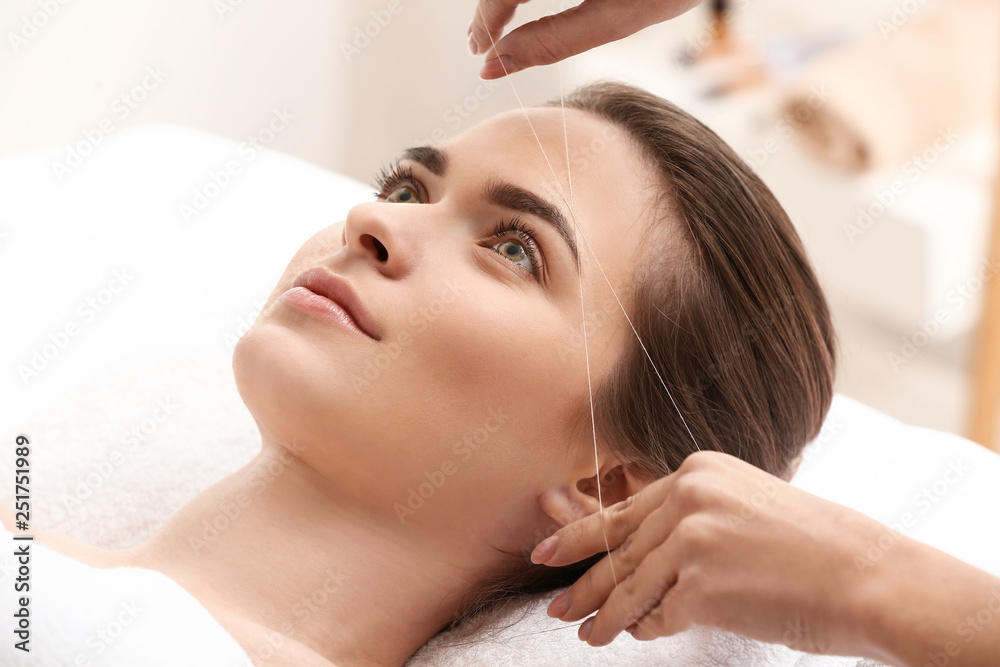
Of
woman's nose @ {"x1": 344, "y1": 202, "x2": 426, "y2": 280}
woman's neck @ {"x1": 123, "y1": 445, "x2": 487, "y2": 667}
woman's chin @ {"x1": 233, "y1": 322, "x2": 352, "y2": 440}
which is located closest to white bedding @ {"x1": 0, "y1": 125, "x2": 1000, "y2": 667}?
woman's neck @ {"x1": 123, "y1": 445, "x2": 487, "y2": 667}

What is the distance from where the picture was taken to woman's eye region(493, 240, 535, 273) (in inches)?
43.4

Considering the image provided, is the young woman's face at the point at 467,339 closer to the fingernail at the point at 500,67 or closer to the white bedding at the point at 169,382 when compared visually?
the fingernail at the point at 500,67

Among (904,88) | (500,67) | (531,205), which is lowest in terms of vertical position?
(904,88)

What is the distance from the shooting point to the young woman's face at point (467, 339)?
104cm

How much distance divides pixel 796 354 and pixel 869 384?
1.61 m

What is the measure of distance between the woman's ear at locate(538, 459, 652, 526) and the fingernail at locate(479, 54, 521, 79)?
0.50 meters

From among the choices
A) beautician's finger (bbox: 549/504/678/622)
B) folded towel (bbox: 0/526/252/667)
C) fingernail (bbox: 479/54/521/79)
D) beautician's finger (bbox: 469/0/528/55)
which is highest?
beautician's finger (bbox: 469/0/528/55)

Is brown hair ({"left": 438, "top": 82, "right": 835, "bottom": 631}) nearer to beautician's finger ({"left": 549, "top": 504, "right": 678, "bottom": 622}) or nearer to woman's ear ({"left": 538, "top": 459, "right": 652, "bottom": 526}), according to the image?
woman's ear ({"left": 538, "top": 459, "right": 652, "bottom": 526})

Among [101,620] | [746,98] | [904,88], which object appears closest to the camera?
[101,620]

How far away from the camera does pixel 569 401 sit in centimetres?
110

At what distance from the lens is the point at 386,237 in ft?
3.51

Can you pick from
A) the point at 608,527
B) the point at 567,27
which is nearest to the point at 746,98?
the point at 567,27

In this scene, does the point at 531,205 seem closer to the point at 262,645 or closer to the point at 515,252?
the point at 515,252

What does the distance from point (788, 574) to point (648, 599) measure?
0.45ft
